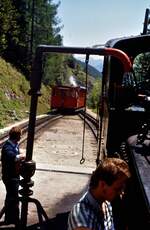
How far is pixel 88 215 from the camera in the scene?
330cm

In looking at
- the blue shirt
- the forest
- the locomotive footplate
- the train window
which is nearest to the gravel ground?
the blue shirt

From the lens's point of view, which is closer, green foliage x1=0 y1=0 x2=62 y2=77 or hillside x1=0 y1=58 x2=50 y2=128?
hillside x1=0 y1=58 x2=50 y2=128

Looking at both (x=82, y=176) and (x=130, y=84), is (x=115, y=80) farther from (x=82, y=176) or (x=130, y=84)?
(x=82, y=176)

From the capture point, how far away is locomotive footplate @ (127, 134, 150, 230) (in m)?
3.66

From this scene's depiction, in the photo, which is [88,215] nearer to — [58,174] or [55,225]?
[55,225]

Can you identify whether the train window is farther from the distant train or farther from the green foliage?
the green foliage

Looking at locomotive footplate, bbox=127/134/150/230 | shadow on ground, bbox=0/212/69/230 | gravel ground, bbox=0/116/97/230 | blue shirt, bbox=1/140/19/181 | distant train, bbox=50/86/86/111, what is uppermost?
locomotive footplate, bbox=127/134/150/230

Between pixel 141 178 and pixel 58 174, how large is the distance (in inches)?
379

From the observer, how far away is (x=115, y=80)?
8.12 m

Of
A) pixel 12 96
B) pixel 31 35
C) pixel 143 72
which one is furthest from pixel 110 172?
pixel 31 35

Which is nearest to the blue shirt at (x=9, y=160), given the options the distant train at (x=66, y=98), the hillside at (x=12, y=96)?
the hillside at (x=12, y=96)

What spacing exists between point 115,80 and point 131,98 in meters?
0.39

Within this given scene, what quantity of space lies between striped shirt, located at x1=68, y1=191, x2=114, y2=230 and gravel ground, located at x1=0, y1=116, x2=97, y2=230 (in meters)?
5.65

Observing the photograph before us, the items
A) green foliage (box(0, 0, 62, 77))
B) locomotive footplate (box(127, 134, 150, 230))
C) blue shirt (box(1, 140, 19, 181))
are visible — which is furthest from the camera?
green foliage (box(0, 0, 62, 77))
